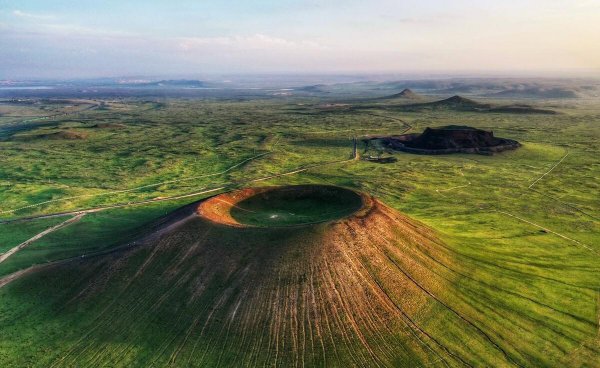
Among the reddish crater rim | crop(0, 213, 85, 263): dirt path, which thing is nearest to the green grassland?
crop(0, 213, 85, 263): dirt path

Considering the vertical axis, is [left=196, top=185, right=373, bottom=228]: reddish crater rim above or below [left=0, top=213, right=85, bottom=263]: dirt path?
above

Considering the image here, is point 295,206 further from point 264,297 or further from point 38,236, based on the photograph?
point 38,236

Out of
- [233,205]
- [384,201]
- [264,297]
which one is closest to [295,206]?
[233,205]

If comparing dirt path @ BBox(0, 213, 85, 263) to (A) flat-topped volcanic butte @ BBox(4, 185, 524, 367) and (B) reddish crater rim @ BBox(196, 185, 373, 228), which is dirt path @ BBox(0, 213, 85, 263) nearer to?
(A) flat-topped volcanic butte @ BBox(4, 185, 524, 367)

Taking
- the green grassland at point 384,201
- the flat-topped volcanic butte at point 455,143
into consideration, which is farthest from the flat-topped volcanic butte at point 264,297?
the flat-topped volcanic butte at point 455,143

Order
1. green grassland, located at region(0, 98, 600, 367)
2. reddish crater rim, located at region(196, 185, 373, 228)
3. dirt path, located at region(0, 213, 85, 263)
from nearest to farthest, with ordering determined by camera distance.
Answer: green grassland, located at region(0, 98, 600, 367)
reddish crater rim, located at region(196, 185, 373, 228)
dirt path, located at region(0, 213, 85, 263)

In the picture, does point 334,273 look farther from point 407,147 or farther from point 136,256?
point 407,147

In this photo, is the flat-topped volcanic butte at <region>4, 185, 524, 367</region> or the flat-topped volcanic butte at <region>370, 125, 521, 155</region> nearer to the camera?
the flat-topped volcanic butte at <region>4, 185, 524, 367</region>

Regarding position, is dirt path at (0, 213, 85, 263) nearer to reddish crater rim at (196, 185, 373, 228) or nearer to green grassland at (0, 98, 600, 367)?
green grassland at (0, 98, 600, 367)

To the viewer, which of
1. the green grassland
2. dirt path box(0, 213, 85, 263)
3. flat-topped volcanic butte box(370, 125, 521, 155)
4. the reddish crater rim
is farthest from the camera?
flat-topped volcanic butte box(370, 125, 521, 155)

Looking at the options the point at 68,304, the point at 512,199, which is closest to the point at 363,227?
the point at 68,304
